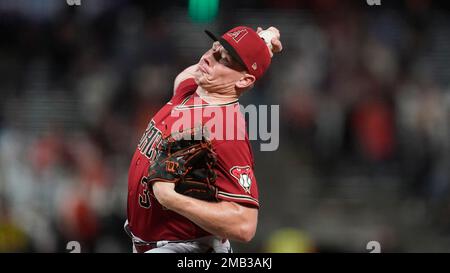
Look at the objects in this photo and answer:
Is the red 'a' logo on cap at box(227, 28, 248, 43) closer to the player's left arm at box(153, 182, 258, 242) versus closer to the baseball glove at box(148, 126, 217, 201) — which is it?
the baseball glove at box(148, 126, 217, 201)

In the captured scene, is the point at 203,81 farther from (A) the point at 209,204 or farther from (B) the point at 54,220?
(B) the point at 54,220

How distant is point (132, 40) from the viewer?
7.77 metres

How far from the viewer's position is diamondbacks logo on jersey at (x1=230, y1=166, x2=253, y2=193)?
387 centimetres

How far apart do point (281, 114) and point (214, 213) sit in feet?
12.4

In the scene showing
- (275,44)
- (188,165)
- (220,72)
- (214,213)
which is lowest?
(214,213)

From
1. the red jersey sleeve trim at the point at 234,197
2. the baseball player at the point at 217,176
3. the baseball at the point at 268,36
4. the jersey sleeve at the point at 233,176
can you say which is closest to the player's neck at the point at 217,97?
the baseball player at the point at 217,176

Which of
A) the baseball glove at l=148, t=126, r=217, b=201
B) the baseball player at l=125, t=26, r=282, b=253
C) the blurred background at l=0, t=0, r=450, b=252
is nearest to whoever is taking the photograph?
the baseball glove at l=148, t=126, r=217, b=201

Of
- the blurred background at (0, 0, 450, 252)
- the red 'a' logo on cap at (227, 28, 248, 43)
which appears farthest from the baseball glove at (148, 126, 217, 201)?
the blurred background at (0, 0, 450, 252)

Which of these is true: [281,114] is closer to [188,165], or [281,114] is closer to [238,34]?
[238,34]

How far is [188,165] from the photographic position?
3680 mm

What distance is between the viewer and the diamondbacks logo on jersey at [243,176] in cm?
387

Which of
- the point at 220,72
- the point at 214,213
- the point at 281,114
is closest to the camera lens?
the point at 214,213

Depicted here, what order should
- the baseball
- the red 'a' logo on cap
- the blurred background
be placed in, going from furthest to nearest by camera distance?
1. the blurred background
2. the baseball
3. the red 'a' logo on cap

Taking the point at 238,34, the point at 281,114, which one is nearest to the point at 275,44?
the point at 238,34
